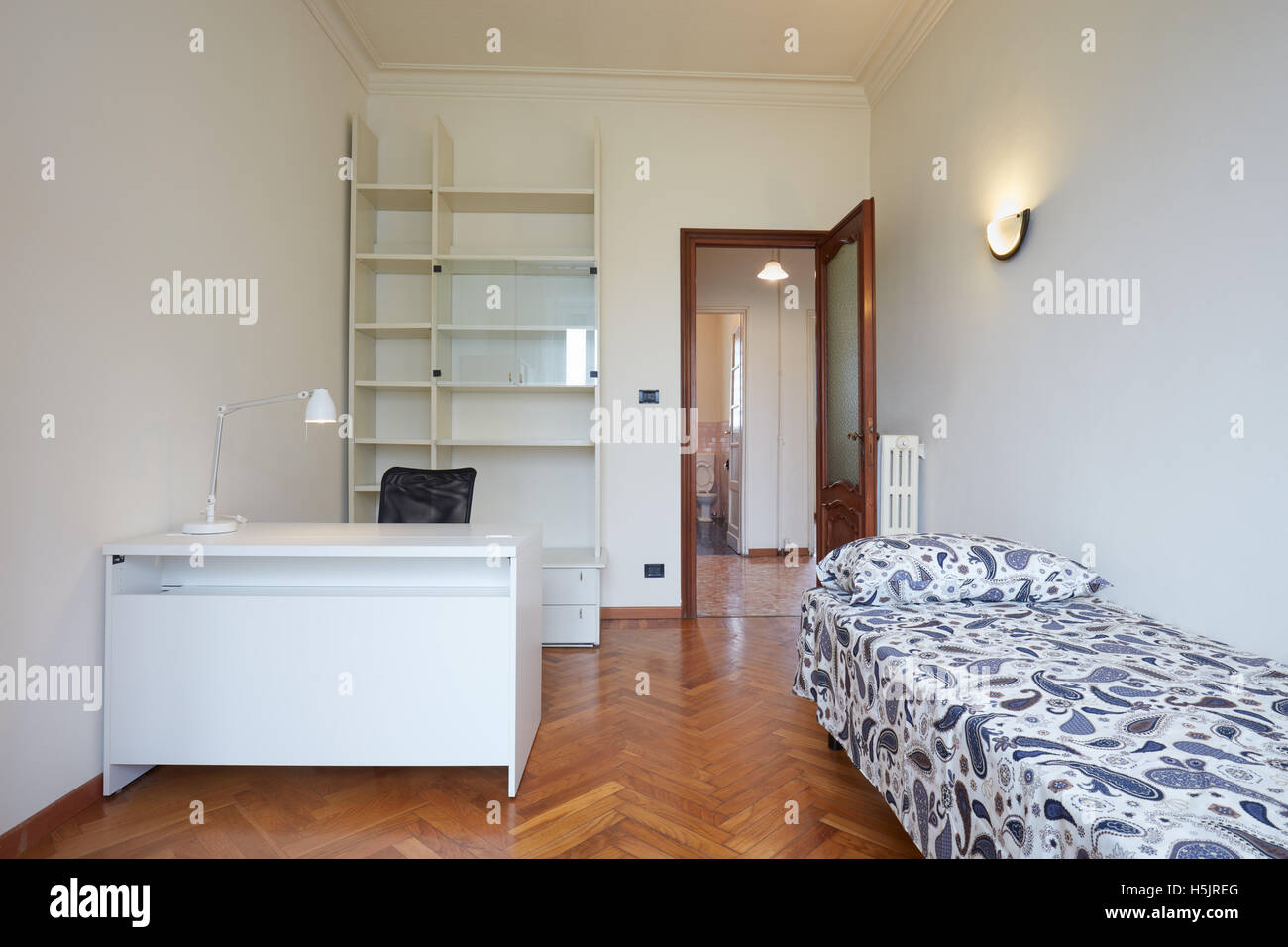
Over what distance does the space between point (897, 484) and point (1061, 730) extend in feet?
7.40

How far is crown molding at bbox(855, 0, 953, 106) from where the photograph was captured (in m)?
3.08

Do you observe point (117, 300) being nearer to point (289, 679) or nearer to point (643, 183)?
point (289, 679)

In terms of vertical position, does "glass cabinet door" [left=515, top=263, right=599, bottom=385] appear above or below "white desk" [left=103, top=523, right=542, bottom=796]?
above

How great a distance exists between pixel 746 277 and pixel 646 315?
2775 millimetres

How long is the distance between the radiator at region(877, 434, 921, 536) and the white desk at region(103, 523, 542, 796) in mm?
2123

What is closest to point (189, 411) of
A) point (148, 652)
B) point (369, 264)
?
point (148, 652)

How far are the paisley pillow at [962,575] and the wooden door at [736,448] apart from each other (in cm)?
463

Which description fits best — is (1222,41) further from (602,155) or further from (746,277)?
(746,277)

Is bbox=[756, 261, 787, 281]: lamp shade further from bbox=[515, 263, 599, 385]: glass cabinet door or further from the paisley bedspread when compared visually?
the paisley bedspread

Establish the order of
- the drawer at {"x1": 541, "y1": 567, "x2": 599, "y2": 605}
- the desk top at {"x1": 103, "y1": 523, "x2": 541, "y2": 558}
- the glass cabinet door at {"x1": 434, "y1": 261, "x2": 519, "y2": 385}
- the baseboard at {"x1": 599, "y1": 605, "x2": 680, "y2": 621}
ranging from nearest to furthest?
the desk top at {"x1": 103, "y1": 523, "x2": 541, "y2": 558}
the drawer at {"x1": 541, "y1": 567, "x2": 599, "y2": 605}
the glass cabinet door at {"x1": 434, "y1": 261, "x2": 519, "y2": 385}
the baseboard at {"x1": 599, "y1": 605, "x2": 680, "y2": 621}

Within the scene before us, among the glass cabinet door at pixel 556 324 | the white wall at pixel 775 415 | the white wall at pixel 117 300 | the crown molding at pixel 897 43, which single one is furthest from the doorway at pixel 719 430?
the white wall at pixel 117 300

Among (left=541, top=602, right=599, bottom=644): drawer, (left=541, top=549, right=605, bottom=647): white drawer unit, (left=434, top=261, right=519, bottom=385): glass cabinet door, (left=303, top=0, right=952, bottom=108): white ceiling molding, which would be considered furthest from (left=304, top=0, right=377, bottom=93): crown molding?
(left=541, top=602, right=599, bottom=644): drawer

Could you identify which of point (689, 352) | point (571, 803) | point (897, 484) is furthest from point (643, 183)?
point (571, 803)

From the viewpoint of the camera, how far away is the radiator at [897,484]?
3.17m
